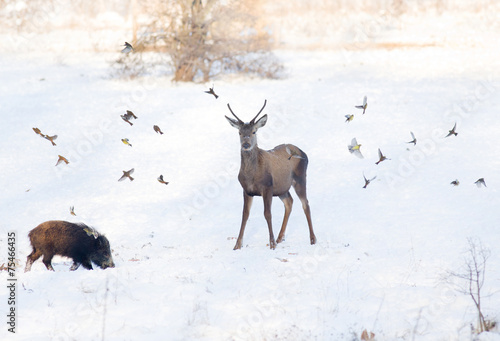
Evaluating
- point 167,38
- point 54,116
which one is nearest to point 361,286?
point 54,116

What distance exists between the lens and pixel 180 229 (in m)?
12.6

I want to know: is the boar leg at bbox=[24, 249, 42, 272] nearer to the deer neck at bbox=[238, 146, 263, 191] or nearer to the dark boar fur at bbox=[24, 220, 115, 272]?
the dark boar fur at bbox=[24, 220, 115, 272]

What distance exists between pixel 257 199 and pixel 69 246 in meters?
6.20

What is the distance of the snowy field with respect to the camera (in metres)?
6.86

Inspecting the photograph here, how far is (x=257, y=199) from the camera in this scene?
14.8 m

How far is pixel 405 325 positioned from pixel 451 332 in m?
0.52

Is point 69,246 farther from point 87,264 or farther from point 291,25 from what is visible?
point 291,25

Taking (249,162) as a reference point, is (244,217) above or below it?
below

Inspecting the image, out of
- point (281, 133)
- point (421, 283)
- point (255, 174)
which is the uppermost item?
point (281, 133)

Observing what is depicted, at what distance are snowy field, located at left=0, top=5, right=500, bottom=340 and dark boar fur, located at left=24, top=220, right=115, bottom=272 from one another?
0.37m

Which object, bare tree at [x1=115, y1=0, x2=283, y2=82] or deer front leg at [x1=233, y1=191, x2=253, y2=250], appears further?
bare tree at [x1=115, y1=0, x2=283, y2=82]

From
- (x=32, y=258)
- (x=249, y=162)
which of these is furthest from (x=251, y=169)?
(x=32, y=258)

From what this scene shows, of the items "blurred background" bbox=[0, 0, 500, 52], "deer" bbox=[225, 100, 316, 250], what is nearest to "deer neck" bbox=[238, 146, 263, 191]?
"deer" bbox=[225, 100, 316, 250]

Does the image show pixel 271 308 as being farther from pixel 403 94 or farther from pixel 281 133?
pixel 403 94
